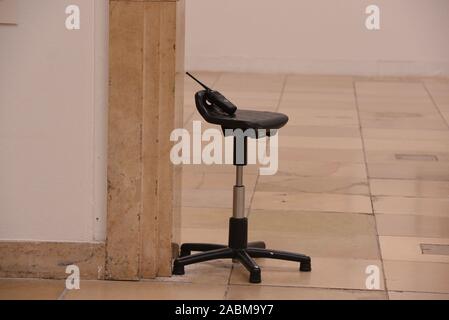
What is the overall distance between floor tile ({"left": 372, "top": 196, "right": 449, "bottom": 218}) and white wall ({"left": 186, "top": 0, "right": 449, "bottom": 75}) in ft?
17.0

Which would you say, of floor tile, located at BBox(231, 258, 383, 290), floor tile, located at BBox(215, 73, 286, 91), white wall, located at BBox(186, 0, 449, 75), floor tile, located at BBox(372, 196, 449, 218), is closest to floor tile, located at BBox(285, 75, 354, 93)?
floor tile, located at BBox(215, 73, 286, 91)

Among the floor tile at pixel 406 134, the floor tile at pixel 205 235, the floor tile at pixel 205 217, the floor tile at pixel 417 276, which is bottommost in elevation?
the floor tile at pixel 417 276

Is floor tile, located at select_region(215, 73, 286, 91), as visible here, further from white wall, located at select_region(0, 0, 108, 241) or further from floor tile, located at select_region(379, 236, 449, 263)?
white wall, located at select_region(0, 0, 108, 241)

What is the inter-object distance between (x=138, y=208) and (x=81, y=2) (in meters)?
0.90

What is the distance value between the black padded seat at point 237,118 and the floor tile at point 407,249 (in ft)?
3.14

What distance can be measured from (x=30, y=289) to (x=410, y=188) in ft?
9.58

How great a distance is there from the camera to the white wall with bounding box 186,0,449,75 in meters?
11.1

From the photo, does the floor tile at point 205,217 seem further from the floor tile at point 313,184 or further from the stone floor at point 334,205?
the floor tile at point 313,184

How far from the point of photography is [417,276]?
184 inches

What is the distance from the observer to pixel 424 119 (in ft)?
29.0

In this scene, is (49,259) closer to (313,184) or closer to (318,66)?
(313,184)

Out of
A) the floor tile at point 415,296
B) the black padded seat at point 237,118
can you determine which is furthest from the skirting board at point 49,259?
the floor tile at point 415,296

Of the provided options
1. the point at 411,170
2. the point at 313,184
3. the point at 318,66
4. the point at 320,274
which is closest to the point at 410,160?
the point at 411,170

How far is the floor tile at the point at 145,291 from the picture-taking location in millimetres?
4277
